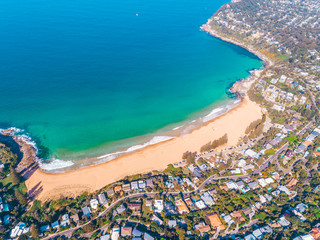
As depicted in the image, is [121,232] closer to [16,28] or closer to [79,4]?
[16,28]

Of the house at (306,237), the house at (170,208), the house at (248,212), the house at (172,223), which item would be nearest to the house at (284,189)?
the house at (306,237)

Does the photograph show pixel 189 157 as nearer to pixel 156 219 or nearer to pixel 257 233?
pixel 156 219

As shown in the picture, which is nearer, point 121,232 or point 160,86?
point 121,232

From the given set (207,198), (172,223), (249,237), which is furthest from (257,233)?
(172,223)

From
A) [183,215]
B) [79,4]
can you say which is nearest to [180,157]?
[183,215]

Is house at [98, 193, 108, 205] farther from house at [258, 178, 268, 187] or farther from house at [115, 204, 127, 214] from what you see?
house at [258, 178, 268, 187]

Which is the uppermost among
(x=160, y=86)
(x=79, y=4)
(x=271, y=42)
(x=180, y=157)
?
(x=79, y=4)

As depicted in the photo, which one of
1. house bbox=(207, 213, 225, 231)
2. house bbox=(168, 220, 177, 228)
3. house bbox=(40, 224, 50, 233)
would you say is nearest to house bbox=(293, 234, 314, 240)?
house bbox=(207, 213, 225, 231)
